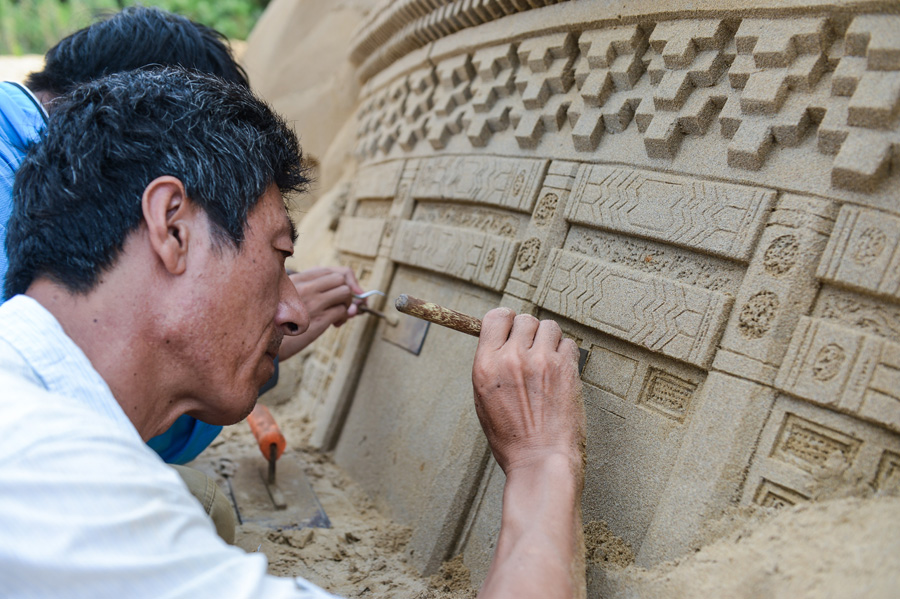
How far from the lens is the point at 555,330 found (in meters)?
1.77

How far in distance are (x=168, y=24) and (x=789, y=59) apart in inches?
85.1

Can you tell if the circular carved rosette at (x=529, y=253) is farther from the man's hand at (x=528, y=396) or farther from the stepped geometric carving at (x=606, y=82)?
the man's hand at (x=528, y=396)

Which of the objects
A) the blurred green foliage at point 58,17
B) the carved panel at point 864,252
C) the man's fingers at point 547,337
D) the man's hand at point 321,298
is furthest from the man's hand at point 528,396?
the blurred green foliage at point 58,17

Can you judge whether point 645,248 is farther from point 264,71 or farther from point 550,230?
point 264,71

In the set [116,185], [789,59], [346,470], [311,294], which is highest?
[789,59]

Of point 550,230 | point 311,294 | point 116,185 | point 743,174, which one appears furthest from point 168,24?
point 743,174

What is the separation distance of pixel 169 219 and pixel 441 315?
81 cm

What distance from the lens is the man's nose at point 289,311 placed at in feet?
5.39

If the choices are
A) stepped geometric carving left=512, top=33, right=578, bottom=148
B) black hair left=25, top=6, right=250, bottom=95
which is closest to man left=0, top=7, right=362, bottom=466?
black hair left=25, top=6, right=250, bottom=95

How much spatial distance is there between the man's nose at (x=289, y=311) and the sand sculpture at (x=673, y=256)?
752 millimetres

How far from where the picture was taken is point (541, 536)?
1.37 meters

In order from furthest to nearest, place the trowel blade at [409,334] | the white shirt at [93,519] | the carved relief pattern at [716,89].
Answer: the trowel blade at [409,334]
the carved relief pattern at [716,89]
the white shirt at [93,519]

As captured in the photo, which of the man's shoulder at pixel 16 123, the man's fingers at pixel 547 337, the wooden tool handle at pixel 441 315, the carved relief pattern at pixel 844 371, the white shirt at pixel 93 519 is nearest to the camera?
the white shirt at pixel 93 519

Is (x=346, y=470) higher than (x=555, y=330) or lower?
lower
